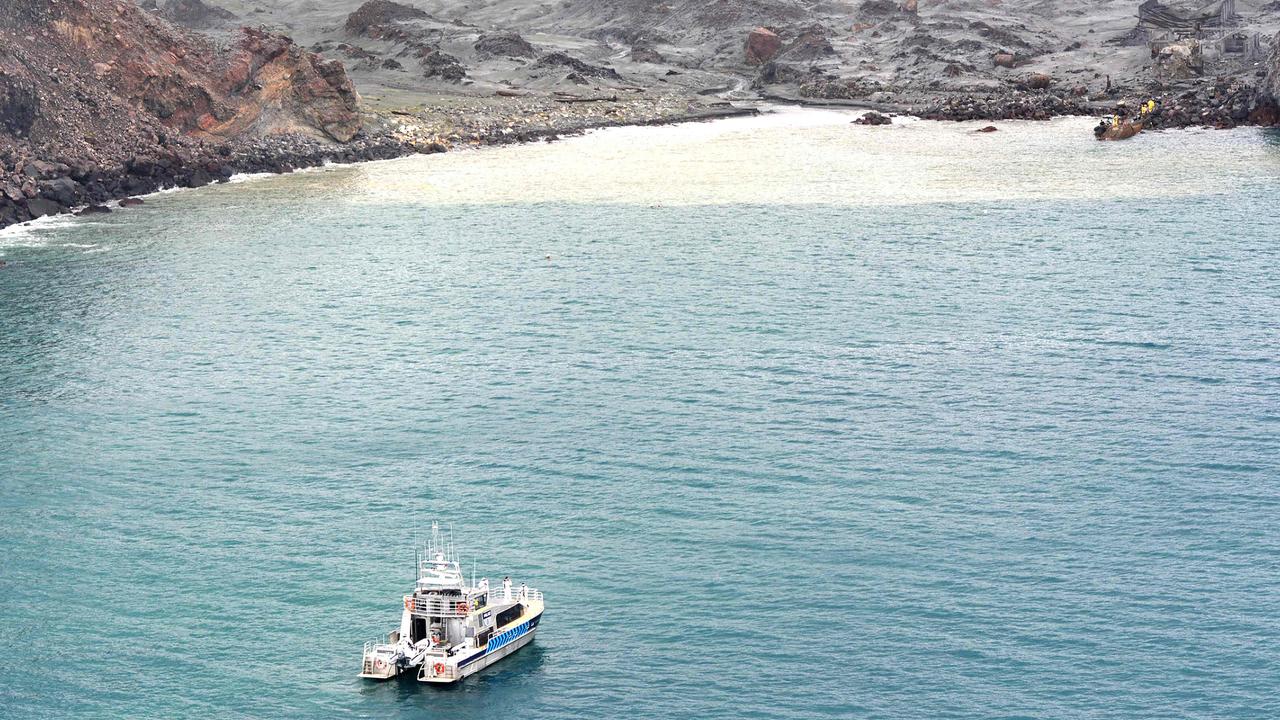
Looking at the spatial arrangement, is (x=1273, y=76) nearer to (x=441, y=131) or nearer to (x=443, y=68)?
(x=441, y=131)

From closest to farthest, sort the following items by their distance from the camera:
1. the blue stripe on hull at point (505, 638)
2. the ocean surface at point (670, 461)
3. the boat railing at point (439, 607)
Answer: the ocean surface at point (670, 461)
the blue stripe on hull at point (505, 638)
the boat railing at point (439, 607)

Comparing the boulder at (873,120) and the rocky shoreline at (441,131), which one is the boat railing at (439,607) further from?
the boulder at (873,120)

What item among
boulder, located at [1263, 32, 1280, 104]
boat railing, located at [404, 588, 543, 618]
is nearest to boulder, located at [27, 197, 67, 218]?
boat railing, located at [404, 588, 543, 618]

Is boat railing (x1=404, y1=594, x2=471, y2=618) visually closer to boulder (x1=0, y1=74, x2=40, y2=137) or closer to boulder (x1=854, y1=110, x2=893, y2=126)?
boulder (x1=0, y1=74, x2=40, y2=137)

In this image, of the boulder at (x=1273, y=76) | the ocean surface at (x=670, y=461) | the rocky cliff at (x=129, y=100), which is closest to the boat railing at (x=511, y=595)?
the ocean surface at (x=670, y=461)

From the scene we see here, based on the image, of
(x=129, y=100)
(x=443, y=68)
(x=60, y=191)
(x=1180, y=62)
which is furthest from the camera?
(x=443, y=68)

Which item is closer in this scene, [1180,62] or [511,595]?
[511,595]

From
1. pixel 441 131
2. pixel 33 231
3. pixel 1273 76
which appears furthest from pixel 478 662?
pixel 1273 76

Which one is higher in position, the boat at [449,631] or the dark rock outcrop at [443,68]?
the dark rock outcrop at [443,68]
